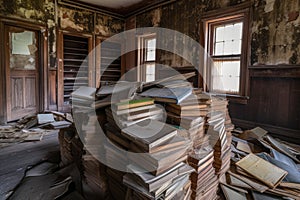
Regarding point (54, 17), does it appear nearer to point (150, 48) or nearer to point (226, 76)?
point (150, 48)

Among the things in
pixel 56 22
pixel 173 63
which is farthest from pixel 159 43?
pixel 56 22

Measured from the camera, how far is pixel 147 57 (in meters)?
5.72

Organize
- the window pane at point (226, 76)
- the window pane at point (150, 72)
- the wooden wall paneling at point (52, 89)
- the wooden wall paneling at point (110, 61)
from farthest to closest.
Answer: the wooden wall paneling at point (110, 61) → the window pane at point (150, 72) → the wooden wall paneling at point (52, 89) → the window pane at point (226, 76)

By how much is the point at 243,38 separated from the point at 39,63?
4406mm

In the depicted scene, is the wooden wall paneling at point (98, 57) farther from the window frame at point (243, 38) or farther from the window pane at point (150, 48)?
the window frame at point (243, 38)

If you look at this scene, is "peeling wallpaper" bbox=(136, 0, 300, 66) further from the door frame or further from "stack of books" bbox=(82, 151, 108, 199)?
the door frame

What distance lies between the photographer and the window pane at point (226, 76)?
373cm

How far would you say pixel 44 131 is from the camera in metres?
3.87

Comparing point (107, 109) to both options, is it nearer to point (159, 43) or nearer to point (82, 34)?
point (159, 43)

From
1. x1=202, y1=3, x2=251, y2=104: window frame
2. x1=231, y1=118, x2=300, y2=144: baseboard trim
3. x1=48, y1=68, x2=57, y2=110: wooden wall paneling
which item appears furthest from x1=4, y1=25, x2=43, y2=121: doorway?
x1=231, y1=118, x2=300, y2=144: baseboard trim

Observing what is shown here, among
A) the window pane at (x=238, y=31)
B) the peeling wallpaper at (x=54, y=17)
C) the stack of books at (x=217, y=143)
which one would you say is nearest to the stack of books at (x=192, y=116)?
the stack of books at (x=217, y=143)

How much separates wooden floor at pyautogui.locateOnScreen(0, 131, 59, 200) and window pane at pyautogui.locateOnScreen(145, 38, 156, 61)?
3245 mm

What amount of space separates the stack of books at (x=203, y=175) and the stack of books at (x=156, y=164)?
0.55 feet

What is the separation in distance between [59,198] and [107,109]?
2.84ft
